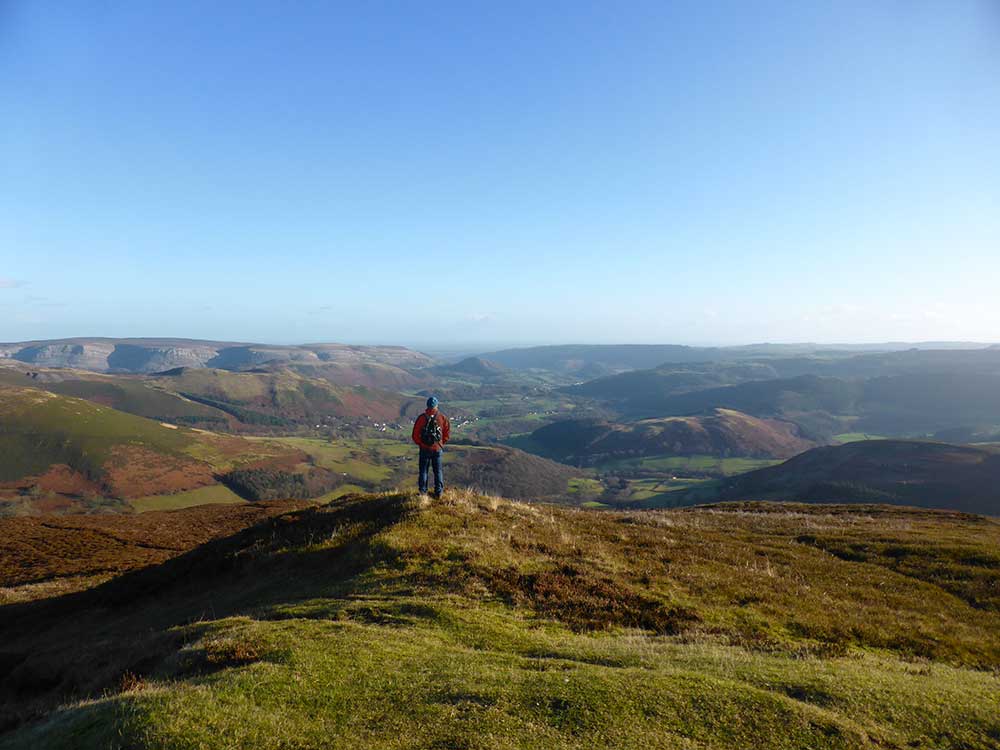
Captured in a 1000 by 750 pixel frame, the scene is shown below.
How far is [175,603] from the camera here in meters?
22.1

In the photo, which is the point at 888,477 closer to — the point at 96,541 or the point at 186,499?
the point at 96,541

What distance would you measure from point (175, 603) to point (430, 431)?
13573 mm

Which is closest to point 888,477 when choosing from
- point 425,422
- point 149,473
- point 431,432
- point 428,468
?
point 428,468

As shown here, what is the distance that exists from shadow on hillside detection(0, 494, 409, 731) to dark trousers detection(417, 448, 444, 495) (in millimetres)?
Result: 1315

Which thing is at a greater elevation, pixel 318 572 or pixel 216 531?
pixel 318 572

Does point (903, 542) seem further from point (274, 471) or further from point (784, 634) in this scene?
point (274, 471)

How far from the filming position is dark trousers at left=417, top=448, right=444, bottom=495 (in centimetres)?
2564

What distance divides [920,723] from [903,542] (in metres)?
26.2

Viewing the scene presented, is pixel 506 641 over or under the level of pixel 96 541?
over

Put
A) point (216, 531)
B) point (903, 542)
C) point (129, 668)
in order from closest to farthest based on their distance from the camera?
point (129, 668), point (903, 542), point (216, 531)

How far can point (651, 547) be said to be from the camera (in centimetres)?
2608

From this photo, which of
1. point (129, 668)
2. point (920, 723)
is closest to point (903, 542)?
point (920, 723)

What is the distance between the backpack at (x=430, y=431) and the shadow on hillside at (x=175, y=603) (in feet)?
11.5

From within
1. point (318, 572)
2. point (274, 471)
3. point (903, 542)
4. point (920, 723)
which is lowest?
point (274, 471)
